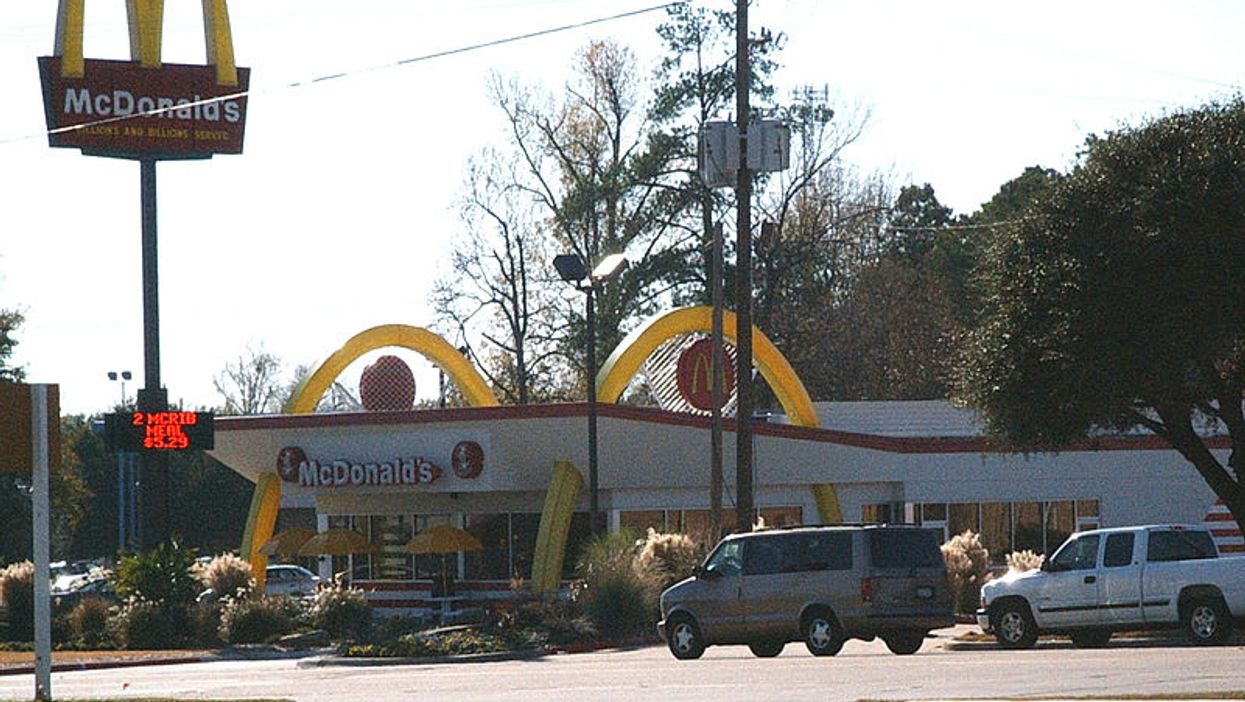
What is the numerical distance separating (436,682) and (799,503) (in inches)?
908

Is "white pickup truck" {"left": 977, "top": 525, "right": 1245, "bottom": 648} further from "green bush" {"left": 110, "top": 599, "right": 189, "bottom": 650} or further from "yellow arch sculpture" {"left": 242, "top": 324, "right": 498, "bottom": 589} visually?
"yellow arch sculpture" {"left": 242, "top": 324, "right": 498, "bottom": 589}

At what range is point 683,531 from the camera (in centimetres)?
4544

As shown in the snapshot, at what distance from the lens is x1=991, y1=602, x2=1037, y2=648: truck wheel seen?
1091 inches

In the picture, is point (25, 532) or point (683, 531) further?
point (25, 532)

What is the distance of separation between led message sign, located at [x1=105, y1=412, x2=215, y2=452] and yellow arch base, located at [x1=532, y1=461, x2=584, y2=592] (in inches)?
301

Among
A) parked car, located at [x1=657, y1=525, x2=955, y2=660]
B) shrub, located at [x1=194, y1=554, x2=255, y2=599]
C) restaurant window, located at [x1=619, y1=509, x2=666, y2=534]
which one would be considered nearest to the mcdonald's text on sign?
shrub, located at [x1=194, y1=554, x2=255, y2=599]

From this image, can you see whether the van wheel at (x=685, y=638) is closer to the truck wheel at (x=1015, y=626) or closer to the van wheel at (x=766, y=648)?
the van wheel at (x=766, y=648)

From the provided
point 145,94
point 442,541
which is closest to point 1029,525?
point 442,541

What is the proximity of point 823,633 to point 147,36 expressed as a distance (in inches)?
953

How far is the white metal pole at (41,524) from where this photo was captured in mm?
20016

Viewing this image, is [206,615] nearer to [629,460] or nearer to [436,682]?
[629,460]

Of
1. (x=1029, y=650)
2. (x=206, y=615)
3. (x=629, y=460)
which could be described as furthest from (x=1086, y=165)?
(x=206, y=615)

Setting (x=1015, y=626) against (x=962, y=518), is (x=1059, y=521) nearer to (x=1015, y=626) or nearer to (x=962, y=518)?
(x=962, y=518)

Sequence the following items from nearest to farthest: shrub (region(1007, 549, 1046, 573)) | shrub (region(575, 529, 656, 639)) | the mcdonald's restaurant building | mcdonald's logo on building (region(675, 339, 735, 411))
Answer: shrub (region(1007, 549, 1046, 573))
shrub (region(575, 529, 656, 639))
the mcdonald's restaurant building
mcdonald's logo on building (region(675, 339, 735, 411))
